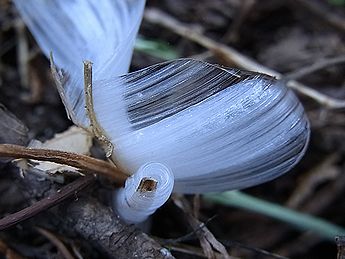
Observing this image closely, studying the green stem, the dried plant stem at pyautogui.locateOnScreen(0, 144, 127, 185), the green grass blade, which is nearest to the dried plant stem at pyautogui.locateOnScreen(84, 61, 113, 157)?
the dried plant stem at pyautogui.locateOnScreen(0, 144, 127, 185)

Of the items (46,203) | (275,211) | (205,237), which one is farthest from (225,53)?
(46,203)

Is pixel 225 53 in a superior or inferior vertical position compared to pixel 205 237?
superior

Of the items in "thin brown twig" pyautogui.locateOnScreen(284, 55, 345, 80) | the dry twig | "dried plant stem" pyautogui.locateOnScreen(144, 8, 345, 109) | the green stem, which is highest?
"thin brown twig" pyautogui.locateOnScreen(284, 55, 345, 80)

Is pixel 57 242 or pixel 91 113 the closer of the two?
pixel 91 113

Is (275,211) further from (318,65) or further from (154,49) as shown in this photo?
(154,49)

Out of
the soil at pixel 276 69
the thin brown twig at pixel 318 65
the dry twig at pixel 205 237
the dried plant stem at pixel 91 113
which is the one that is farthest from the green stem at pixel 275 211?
the dried plant stem at pixel 91 113

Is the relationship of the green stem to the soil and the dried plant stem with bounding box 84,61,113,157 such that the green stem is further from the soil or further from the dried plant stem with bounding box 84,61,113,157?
the dried plant stem with bounding box 84,61,113,157
